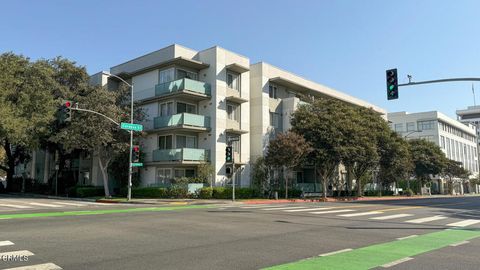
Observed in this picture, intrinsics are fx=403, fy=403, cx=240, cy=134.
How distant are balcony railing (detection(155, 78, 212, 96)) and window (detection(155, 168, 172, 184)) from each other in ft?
23.5

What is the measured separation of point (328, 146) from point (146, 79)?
1929 centimetres

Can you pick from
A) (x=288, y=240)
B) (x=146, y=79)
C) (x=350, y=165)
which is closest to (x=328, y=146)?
(x=350, y=165)

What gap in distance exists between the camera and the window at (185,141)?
3769cm

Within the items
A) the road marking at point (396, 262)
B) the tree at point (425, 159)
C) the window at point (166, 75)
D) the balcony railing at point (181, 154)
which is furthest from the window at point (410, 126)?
the road marking at point (396, 262)

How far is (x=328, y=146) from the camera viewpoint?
127 feet

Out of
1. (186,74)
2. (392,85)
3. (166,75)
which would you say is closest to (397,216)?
(392,85)

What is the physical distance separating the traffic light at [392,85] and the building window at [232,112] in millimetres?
20582

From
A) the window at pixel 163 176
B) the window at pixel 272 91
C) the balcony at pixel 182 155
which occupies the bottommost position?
the window at pixel 163 176

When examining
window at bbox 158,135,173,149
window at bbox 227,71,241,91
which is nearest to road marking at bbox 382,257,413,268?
window at bbox 158,135,173,149

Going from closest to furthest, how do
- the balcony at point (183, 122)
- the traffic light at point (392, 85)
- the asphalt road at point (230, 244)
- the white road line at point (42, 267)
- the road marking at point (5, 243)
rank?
1. the white road line at point (42, 267)
2. the asphalt road at point (230, 244)
3. the road marking at point (5, 243)
4. the traffic light at point (392, 85)
5. the balcony at point (183, 122)

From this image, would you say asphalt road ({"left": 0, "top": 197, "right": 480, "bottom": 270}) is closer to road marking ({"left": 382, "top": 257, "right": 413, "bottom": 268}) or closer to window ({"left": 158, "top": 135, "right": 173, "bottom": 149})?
road marking ({"left": 382, "top": 257, "right": 413, "bottom": 268})

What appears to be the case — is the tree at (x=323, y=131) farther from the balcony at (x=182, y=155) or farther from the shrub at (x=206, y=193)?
the shrub at (x=206, y=193)

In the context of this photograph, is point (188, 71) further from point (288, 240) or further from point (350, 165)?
point (288, 240)

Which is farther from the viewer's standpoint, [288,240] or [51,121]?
[51,121]
